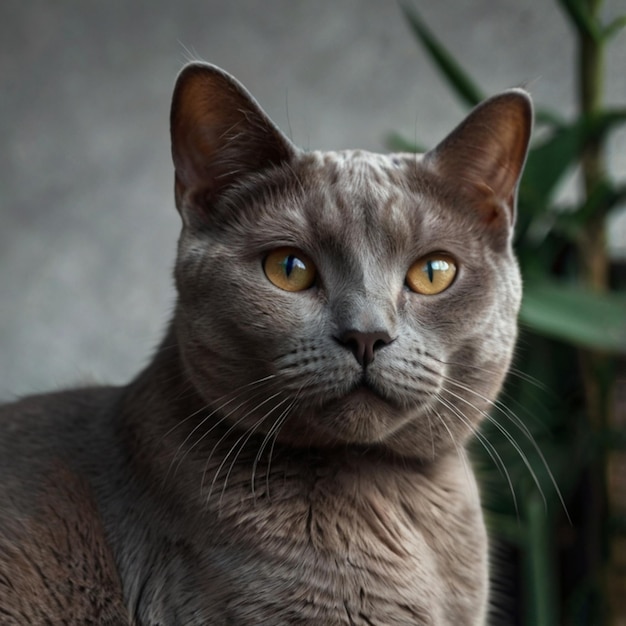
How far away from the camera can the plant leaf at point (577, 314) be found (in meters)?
1.50

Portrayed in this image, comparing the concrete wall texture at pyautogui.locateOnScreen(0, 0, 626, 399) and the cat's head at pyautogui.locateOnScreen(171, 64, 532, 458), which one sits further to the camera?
the concrete wall texture at pyautogui.locateOnScreen(0, 0, 626, 399)

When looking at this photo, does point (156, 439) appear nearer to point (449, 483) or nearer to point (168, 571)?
point (168, 571)

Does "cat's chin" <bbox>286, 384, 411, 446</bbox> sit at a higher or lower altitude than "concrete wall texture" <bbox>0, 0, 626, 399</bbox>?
lower

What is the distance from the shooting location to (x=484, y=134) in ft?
3.23

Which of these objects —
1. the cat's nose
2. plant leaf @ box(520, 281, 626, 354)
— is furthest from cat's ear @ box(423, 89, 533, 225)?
plant leaf @ box(520, 281, 626, 354)

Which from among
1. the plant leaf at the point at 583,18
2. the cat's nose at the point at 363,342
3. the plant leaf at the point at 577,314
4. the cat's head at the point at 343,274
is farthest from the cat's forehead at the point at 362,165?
the plant leaf at the point at 583,18

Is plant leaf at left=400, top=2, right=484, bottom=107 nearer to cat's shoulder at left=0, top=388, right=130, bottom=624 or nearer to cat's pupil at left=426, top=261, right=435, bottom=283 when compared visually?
cat's pupil at left=426, top=261, right=435, bottom=283

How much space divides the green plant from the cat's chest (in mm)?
668

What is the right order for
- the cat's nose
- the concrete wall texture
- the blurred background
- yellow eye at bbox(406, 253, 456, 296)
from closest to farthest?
the cat's nose < yellow eye at bbox(406, 253, 456, 296) < the blurred background < the concrete wall texture

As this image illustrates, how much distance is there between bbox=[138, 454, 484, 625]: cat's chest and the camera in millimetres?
839

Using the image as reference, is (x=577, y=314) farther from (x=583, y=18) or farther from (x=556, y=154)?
(x=583, y=18)

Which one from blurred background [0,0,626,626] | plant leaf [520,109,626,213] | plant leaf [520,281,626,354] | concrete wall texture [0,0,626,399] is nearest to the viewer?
plant leaf [520,281,626,354]

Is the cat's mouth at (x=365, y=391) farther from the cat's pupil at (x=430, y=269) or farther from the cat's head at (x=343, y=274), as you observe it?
the cat's pupil at (x=430, y=269)

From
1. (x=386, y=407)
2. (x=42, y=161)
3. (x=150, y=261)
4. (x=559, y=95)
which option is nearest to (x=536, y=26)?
(x=559, y=95)
